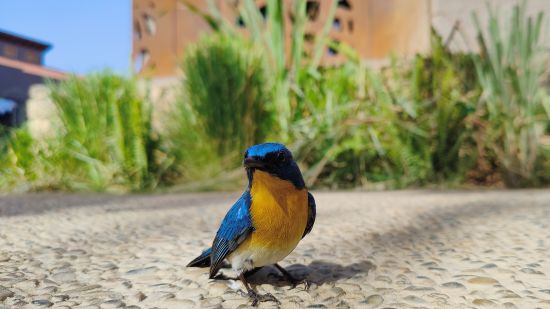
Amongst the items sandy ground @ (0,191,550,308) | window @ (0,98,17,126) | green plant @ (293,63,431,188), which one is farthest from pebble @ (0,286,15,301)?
window @ (0,98,17,126)

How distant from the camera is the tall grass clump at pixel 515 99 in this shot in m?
2.97

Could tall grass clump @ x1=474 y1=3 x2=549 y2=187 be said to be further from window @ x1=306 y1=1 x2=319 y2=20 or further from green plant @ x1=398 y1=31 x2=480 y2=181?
window @ x1=306 y1=1 x2=319 y2=20

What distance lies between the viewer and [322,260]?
125cm

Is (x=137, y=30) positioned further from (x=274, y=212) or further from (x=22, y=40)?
(x=22, y=40)

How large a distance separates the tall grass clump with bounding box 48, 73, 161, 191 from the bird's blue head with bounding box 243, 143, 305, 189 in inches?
98.4

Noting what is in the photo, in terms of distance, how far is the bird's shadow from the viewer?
108cm

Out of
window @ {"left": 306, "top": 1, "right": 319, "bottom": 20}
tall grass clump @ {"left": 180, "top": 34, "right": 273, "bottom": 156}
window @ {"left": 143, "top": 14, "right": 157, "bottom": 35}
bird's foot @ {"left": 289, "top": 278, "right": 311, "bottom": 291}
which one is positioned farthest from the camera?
window @ {"left": 143, "top": 14, "right": 157, "bottom": 35}

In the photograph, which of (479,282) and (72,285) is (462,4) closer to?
(479,282)

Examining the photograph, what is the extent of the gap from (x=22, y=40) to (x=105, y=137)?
8490mm

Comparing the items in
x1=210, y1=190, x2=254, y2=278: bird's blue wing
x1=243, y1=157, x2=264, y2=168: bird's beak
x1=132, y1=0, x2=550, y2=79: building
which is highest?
x1=132, y1=0, x2=550, y2=79: building

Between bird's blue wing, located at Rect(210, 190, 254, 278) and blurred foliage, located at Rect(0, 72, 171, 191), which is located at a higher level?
blurred foliage, located at Rect(0, 72, 171, 191)

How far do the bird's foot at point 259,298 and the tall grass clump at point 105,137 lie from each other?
245 centimetres

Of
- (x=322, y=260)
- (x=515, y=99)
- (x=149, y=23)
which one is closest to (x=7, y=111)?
(x=149, y=23)

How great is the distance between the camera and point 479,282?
1005 millimetres
